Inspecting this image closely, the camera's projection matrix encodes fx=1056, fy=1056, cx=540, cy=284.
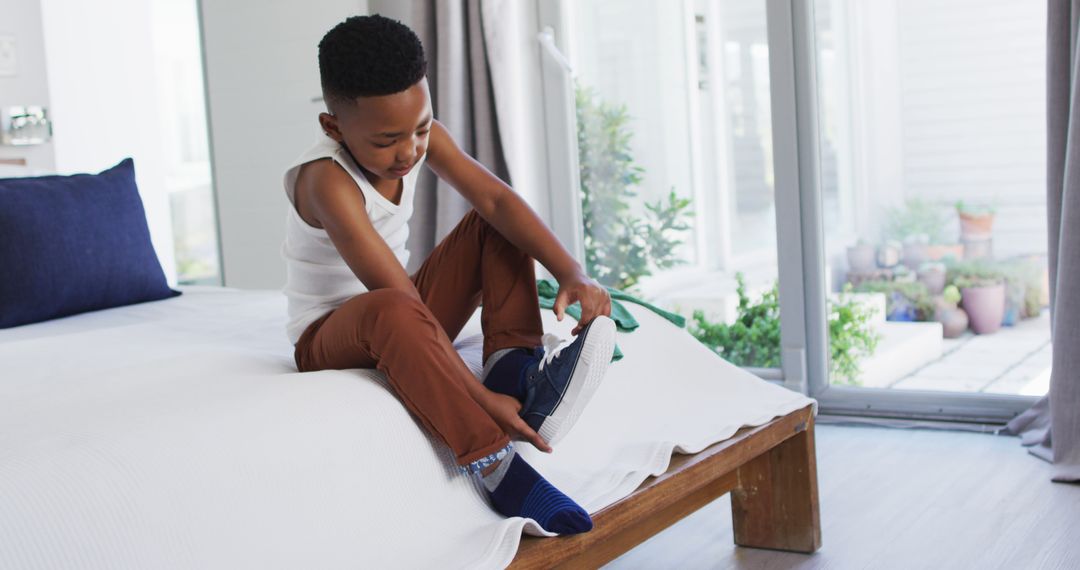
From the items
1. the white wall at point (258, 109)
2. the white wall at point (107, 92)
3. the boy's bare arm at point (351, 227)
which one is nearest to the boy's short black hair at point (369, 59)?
the boy's bare arm at point (351, 227)

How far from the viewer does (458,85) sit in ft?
11.3

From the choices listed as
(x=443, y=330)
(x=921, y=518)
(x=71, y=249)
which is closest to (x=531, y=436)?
(x=443, y=330)

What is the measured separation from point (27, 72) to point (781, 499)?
2598 mm

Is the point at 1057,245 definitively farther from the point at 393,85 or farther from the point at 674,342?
the point at 393,85

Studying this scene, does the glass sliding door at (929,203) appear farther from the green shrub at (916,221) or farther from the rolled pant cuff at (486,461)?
the rolled pant cuff at (486,461)

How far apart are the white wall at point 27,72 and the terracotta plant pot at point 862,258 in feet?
8.09

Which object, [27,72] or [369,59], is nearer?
[369,59]

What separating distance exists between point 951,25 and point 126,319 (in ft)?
7.35

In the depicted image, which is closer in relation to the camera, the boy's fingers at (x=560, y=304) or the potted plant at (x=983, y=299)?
the boy's fingers at (x=560, y=304)

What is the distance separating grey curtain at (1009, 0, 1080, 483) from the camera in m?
2.39

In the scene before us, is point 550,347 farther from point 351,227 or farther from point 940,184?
point 940,184

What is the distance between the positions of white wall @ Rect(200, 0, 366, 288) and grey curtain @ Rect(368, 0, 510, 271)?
41 centimetres

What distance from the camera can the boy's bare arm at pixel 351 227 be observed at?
59.3 inches

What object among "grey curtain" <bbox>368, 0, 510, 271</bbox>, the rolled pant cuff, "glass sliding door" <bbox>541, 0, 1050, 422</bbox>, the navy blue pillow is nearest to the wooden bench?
the rolled pant cuff
